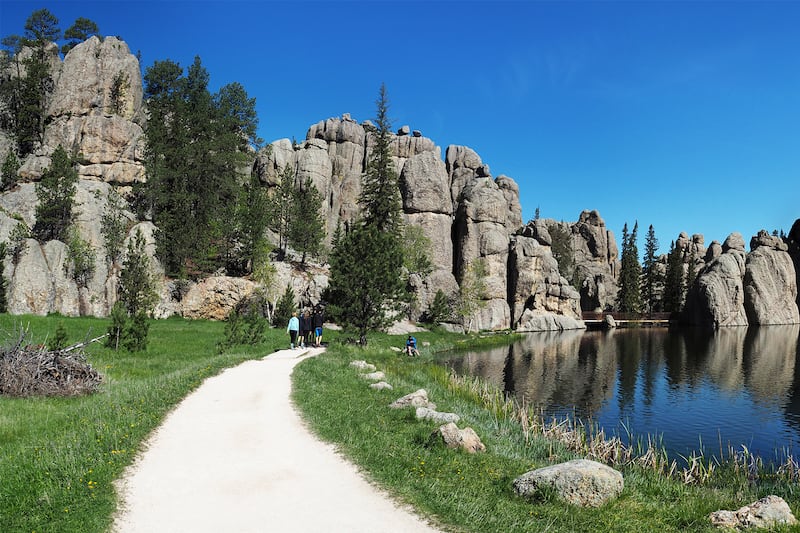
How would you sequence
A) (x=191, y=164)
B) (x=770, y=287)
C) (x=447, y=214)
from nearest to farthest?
(x=191, y=164) → (x=447, y=214) → (x=770, y=287)

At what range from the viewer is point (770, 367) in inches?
1730

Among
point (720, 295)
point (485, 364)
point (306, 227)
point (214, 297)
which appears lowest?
point (485, 364)

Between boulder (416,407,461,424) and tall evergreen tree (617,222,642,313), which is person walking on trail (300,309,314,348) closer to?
boulder (416,407,461,424)

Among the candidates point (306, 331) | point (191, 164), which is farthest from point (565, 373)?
point (191, 164)

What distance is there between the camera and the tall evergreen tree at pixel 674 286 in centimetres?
11125

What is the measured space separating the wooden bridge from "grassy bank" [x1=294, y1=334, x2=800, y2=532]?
82881 mm

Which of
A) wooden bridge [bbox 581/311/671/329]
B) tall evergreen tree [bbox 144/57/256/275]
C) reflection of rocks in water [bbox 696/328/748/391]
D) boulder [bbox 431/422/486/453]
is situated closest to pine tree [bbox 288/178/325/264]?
tall evergreen tree [bbox 144/57/256/275]

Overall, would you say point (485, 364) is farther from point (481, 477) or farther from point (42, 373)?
point (481, 477)

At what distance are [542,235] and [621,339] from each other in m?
29.9

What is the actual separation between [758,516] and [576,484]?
129 inches

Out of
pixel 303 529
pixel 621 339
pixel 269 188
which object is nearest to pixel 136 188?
pixel 269 188

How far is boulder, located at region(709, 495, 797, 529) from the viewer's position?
8.99m

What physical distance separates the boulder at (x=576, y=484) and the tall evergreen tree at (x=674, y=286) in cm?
Answer: 11605

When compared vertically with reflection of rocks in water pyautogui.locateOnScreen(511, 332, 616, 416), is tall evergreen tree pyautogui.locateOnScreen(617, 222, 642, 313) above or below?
above
